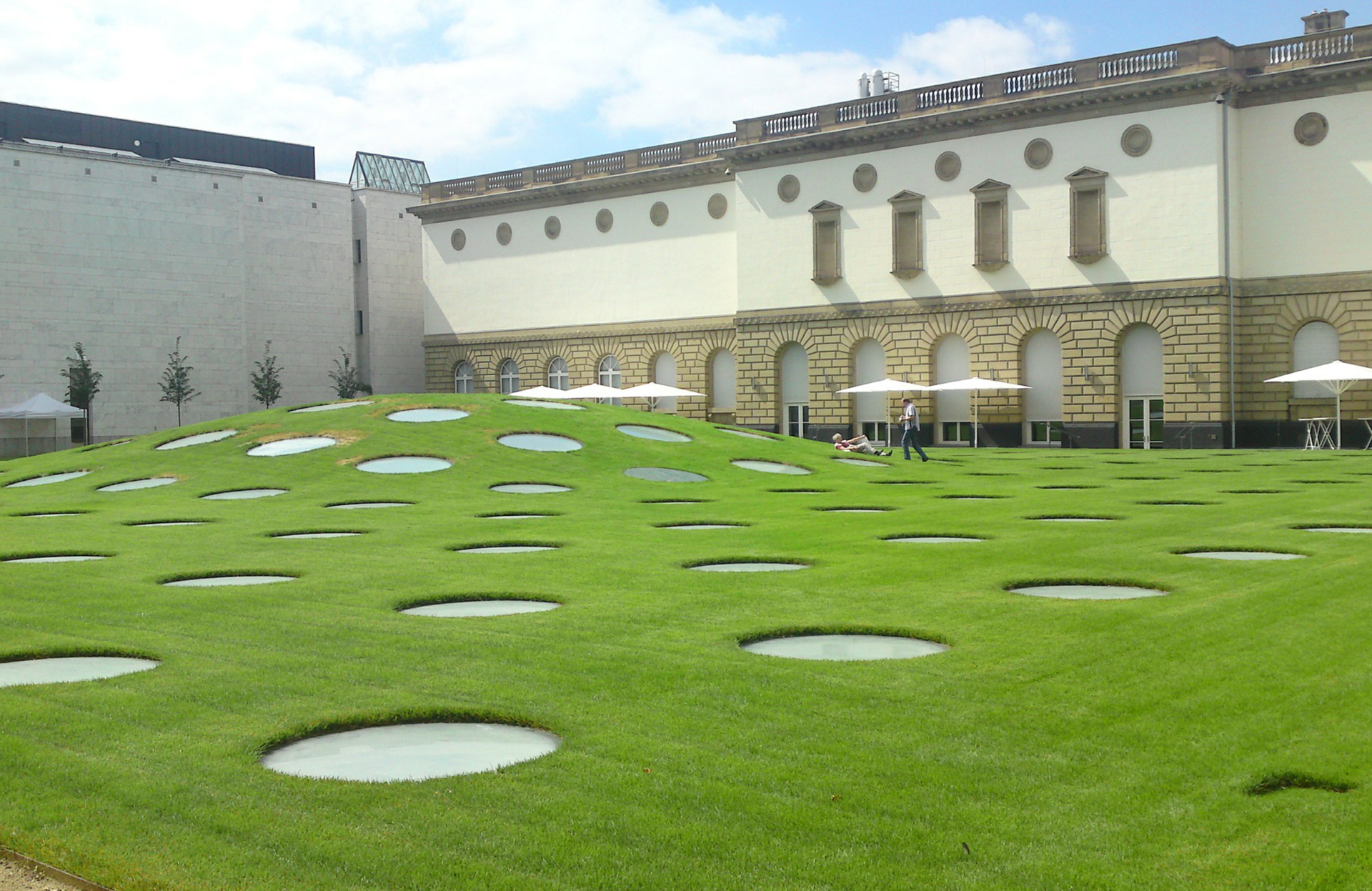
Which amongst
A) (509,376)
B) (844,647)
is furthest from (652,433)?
(509,376)

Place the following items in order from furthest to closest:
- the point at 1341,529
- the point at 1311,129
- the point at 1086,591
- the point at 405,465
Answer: the point at 1311,129 < the point at 405,465 < the point at 1341,529 < the point at 1086,591

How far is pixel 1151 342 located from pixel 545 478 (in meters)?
35.2

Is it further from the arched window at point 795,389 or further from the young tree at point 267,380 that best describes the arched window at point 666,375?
the young tree at point 267,380

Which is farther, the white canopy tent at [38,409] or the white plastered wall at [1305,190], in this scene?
the white canopy tent at [38,409]

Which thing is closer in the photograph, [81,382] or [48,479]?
[48,479]

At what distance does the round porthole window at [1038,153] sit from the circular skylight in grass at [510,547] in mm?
44993

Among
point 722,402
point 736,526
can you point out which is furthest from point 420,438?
point 722,402

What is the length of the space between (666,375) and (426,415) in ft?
119

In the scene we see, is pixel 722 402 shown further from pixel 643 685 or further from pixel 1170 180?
pixel 643 685

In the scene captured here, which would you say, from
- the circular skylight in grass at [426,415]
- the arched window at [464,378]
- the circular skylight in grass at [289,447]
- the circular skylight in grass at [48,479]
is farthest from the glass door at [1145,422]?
the circular skylight in grass at [48,479]

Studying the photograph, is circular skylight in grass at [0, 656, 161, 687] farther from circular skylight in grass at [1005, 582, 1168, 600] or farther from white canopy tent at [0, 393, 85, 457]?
white canopy tent at [0, 393, 85, 457]

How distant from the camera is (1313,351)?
51688mm

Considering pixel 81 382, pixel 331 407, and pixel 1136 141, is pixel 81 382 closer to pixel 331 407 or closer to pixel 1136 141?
pixel 331 407

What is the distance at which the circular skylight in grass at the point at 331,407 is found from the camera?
37.3m
